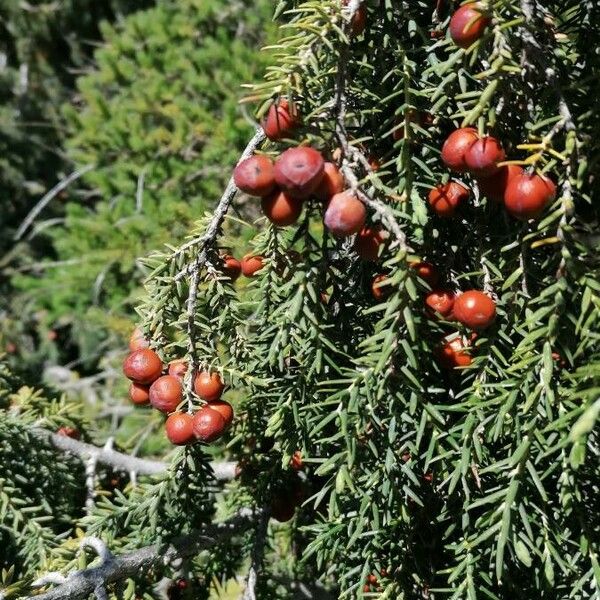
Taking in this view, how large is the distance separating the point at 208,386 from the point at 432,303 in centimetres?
40

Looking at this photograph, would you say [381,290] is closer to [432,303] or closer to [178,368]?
[432,303]

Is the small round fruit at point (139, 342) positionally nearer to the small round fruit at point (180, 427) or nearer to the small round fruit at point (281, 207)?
the small round fruit at point (180, 427)

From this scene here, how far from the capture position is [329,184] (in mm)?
882

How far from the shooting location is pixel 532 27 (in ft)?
3.00

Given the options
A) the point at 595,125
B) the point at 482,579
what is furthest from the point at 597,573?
the point at 595,125

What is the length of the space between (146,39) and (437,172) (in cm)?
287

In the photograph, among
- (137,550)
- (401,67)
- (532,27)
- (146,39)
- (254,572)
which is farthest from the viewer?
(146,39)

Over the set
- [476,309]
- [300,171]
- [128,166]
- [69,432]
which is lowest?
[128,166]

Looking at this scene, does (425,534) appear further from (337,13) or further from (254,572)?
(337,13)

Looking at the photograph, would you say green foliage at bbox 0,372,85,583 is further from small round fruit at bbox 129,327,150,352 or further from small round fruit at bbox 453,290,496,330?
small round fruit at bbox 453,290,496,330

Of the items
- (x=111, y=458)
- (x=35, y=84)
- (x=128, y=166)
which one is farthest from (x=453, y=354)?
(x=35, y=84)

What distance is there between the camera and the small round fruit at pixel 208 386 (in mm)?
1170

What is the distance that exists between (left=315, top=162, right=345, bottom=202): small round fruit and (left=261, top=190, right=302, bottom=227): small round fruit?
0.10 feet

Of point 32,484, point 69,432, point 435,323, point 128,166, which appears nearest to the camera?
point 435,323
